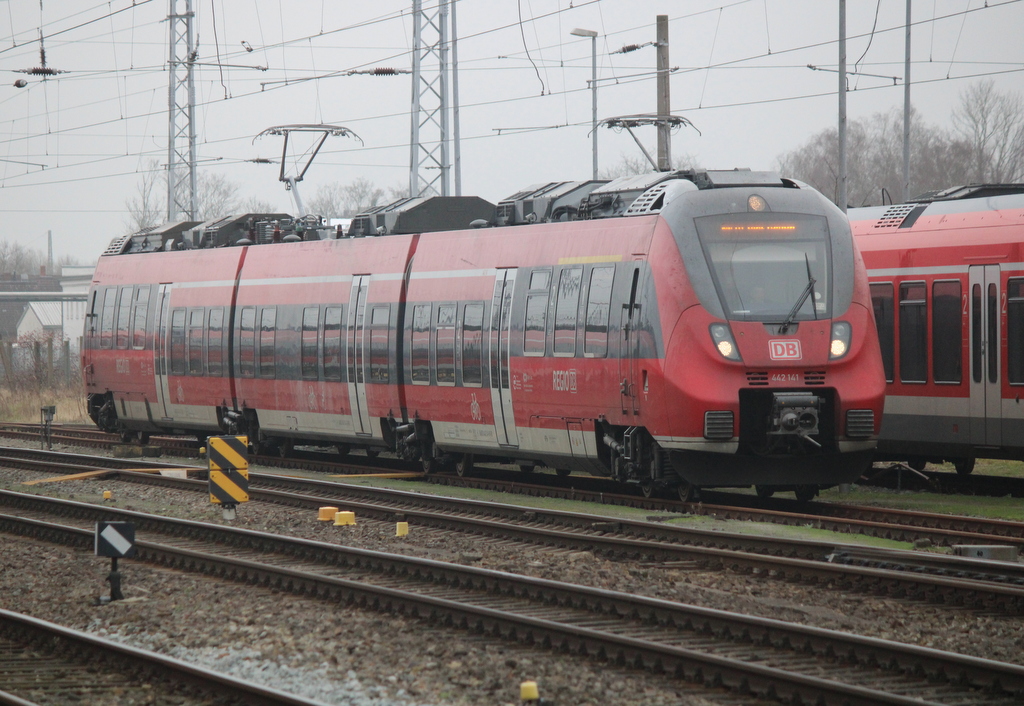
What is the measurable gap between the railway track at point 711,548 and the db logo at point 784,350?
2273 mm

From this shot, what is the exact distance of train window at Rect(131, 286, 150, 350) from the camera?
25.1m

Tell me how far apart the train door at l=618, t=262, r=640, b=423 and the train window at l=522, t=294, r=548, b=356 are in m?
1.63

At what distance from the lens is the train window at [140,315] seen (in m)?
25.1

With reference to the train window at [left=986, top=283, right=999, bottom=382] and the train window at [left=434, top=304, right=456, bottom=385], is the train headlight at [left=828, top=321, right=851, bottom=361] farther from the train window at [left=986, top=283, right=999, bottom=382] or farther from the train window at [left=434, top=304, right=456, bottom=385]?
the train window at [left=434, top=304, right=456, bottom=385]

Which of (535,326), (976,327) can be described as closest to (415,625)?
(535,326)

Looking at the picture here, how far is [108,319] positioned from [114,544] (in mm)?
16156

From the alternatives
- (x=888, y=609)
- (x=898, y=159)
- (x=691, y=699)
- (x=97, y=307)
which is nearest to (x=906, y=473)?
(x=888, y=609)

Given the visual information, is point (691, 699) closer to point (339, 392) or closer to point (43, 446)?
point (339, 392)

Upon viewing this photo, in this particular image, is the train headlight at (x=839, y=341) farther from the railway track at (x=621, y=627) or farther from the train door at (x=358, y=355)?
the train door at (x=358, y=355)

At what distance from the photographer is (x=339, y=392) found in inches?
797

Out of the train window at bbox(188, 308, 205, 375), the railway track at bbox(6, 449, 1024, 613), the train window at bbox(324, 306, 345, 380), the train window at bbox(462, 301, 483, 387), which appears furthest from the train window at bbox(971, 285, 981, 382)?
the train window at bbox(188, 308, 205, 375)

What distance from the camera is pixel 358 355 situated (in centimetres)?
1981

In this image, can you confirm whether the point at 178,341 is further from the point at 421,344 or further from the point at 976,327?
the point at 976,327

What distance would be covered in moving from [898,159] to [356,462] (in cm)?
7604
